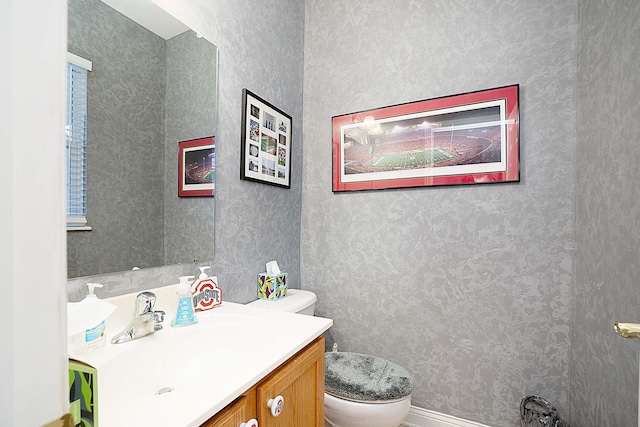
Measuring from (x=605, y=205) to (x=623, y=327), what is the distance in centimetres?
67

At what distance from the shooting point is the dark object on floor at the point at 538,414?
4.15 ft

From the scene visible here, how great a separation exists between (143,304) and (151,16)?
0.96 meters

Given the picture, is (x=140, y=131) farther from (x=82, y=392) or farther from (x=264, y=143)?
(x=82, y=392)

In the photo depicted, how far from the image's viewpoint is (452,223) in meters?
1.54

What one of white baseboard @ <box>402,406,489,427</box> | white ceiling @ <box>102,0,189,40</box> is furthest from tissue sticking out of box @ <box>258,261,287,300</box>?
white ceiling @ <box>102,0,189,40</box>

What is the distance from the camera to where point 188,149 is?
1.14 metres

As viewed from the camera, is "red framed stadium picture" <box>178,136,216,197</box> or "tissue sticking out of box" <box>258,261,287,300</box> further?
"tissue sticking out of box" <box>258,261,287,300</box>

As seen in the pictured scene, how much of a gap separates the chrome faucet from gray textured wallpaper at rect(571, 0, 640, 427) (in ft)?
4.57

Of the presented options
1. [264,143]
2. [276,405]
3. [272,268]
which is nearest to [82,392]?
[276,405]

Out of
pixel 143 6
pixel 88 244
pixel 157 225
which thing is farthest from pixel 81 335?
pixel 143 6

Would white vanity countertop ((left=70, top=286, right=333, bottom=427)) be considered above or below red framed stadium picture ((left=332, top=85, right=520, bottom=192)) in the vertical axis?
below

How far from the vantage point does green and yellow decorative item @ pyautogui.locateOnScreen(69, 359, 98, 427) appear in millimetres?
347

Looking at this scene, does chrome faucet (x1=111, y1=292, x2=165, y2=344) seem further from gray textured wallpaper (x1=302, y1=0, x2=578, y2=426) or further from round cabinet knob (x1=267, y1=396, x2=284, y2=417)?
gray textured wallpaper (x1=302, y1=0, x2=578, y2=426)

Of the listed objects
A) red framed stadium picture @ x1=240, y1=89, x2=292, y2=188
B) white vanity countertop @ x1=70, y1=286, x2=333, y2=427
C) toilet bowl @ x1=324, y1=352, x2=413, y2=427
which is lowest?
toilet bowl @ x1=324, y1=352, x2=413, y2=427
